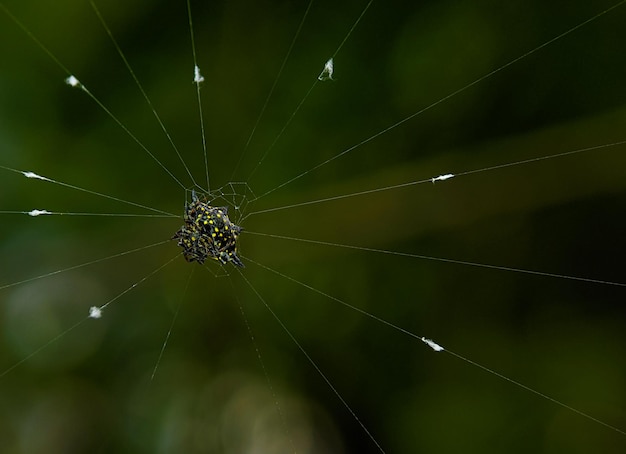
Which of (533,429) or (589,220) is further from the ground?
(589,220)

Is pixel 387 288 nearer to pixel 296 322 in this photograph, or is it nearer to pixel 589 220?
pixel 296 322

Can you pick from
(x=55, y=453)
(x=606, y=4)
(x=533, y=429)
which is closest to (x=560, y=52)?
(x=606, y=4)

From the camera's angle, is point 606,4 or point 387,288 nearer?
point 606,4

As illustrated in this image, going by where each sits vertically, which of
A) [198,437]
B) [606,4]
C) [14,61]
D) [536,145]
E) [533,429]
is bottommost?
[533,429]
